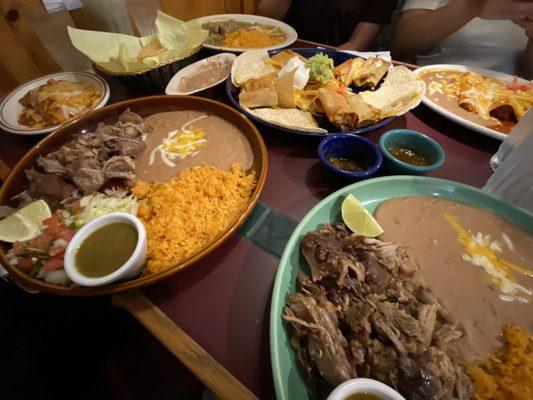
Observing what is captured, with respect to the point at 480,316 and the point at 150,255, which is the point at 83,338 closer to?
the point at 150,255

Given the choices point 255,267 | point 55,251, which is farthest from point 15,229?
point 255,267

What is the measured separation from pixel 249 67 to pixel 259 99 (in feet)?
1.53

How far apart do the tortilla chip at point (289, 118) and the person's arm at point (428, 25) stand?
5.64 ft

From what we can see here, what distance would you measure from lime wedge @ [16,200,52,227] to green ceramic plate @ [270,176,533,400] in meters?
1.15

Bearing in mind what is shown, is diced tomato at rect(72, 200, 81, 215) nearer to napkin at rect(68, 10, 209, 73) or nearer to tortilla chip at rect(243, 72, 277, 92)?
napkin at rect(68, 10, 209, 73)

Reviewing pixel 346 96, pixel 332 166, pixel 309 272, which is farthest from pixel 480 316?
pixel 346 96

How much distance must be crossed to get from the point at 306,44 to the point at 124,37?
1.67m

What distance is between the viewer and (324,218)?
1331 mm

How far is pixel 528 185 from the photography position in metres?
1.25

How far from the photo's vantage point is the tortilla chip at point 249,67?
6.82 feet

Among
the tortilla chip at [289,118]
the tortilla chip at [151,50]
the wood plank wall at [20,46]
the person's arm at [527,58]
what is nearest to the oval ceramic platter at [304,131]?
the tortilla chip at [289,118]

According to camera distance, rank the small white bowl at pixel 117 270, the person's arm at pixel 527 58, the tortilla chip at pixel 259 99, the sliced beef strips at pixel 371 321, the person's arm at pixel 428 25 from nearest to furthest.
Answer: the sliced beef strips at pixel 371 321 < the small white bowl at pixel 117 270 < the tortilla chip at pixel 259 99 < the person's arm at pixel 527 58 < the person's arm at pixel 428 25

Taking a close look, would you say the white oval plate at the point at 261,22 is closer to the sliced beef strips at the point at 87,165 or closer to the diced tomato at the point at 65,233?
the sliced beef strips at the point at 87,165

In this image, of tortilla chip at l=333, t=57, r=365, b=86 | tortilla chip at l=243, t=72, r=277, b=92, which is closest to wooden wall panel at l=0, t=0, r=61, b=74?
tortilla chip at l=243, t=72, r=277, b=92
